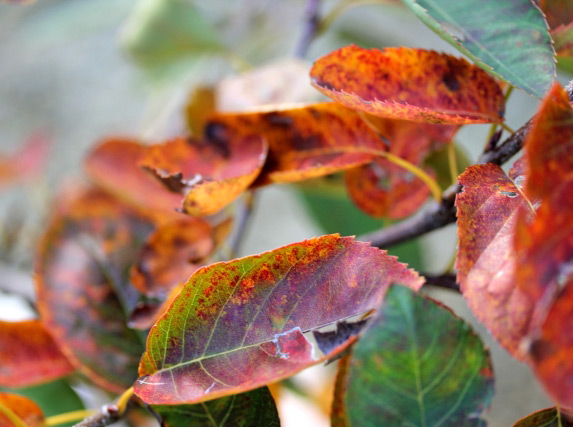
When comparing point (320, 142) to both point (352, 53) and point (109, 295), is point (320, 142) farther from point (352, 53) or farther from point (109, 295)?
point (109, 295)

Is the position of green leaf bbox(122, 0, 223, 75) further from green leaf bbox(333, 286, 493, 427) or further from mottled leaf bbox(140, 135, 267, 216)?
green leaf bbox(333, 286, 493, 427)

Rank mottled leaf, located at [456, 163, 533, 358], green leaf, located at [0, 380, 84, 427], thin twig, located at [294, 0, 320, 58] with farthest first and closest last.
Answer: thin twig, located at [294, 0, 320, 58] → green leaf, located at [0, 380, 84, 427] → mottled leaf, located at [456, 163, 533, 358]

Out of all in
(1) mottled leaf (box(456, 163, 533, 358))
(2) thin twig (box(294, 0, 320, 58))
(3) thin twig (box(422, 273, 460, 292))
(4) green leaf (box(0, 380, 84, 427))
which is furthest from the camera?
(2) thin twig (box(294, 0, 320, 58))

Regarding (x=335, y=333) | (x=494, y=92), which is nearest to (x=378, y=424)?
(x=335, y=333)

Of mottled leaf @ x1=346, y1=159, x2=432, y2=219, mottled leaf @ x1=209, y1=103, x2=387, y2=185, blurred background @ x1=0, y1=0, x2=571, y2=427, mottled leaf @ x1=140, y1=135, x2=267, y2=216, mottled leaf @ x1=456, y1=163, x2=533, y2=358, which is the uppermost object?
mottled leaf @ x1=456, y1=163, x2=533, y2=358

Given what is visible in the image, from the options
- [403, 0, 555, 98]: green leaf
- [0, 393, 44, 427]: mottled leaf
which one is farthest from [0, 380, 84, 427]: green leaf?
[403, 0, 555, 98]: green leaf

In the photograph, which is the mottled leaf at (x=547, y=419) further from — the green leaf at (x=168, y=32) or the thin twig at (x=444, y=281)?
the green leaf at (x=168, y=32)

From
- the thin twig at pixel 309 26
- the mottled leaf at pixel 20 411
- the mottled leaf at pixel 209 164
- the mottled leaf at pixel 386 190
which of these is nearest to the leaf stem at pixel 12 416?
the mottled leaf at pixel 20 411
